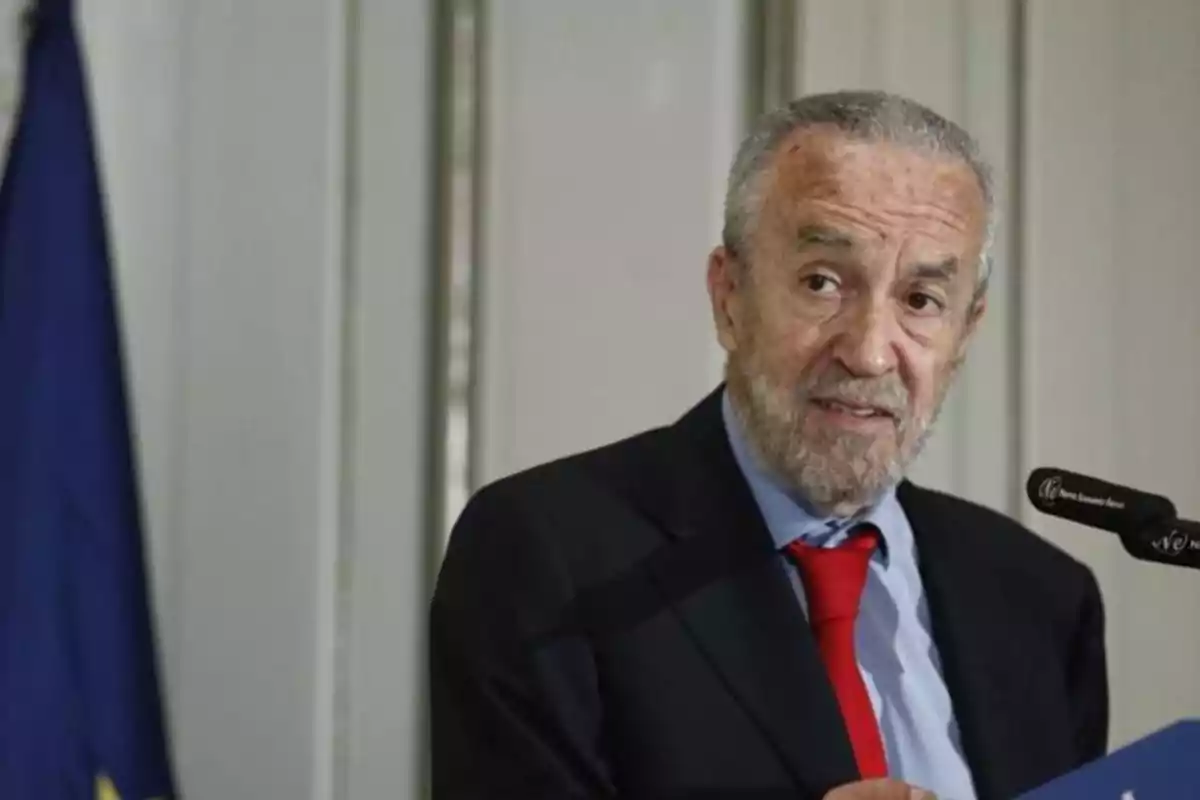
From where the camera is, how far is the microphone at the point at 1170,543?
79 centimetres

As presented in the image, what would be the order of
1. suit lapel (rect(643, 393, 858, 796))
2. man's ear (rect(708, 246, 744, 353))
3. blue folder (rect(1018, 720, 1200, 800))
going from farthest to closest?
man's ear (rect(708, 246, 744, 353)) < suit lapel (rect(643, 393, 858, 796)) < blue folder (rect(1018, 720, 1200, 800))

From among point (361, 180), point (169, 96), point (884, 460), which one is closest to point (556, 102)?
point (361, 180)

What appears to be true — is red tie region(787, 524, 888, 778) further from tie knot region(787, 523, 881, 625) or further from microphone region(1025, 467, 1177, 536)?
microphone region(1025, 467, 1177, 536)

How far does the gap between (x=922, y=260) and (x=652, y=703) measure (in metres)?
0.40

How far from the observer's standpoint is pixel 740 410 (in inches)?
44.4

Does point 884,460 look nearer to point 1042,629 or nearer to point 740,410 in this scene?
point 740,410

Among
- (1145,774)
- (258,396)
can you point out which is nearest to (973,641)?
(1145,774)

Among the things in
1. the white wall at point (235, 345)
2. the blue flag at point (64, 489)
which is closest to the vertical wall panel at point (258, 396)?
the white wall at point (235, 345)

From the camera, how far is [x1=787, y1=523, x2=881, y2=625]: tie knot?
3.51 feet

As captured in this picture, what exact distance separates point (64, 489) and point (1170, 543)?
93cm

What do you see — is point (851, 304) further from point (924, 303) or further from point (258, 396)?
point (258, 396)

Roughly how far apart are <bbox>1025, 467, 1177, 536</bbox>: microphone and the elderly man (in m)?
0.23

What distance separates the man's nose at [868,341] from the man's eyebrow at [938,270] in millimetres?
41

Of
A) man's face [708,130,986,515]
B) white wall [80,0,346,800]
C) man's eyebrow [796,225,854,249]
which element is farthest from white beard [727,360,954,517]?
white wall [80,0,346,800]
